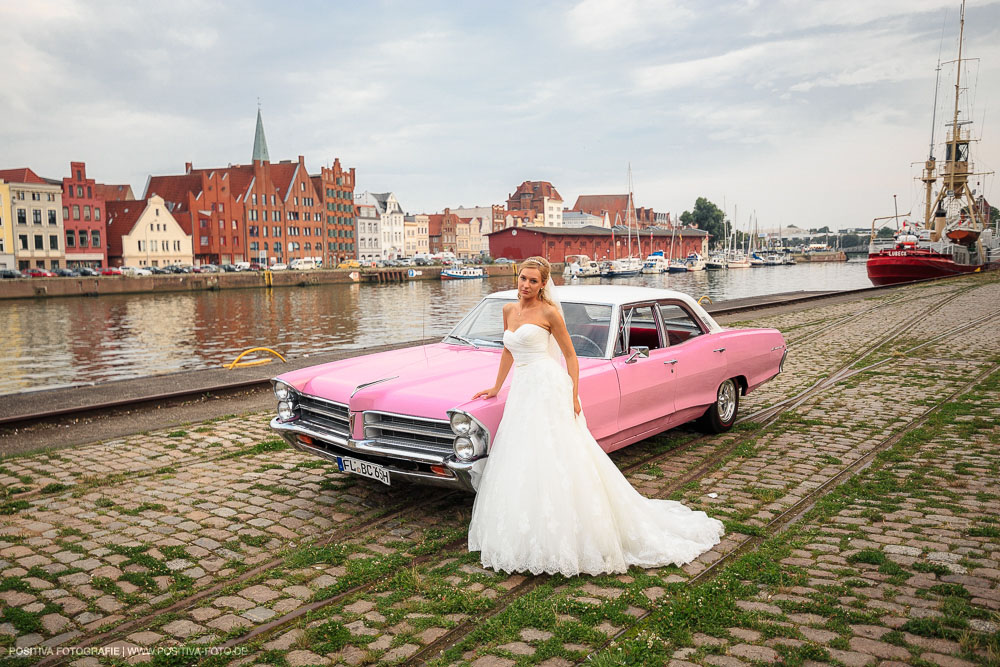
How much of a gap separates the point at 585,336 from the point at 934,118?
229 ft

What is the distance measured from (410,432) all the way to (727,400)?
4.42 meters

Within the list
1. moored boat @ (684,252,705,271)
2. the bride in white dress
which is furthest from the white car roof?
moored boat @ (684,252,705,271)

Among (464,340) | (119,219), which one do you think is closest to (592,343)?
(464,340)

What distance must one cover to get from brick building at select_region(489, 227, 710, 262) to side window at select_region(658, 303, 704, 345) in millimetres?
107280

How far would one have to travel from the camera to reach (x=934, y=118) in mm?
62219

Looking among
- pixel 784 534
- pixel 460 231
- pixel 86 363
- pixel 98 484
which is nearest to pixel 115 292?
pixel 86 363

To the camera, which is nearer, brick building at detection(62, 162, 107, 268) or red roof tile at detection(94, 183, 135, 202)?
brick building at detection(62, 162, 107, 268)

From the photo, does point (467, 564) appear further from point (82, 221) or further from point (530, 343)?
point (82, 221)

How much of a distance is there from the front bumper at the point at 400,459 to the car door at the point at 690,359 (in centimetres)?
285

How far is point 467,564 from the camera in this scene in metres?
4.72

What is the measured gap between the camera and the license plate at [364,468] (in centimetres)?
548

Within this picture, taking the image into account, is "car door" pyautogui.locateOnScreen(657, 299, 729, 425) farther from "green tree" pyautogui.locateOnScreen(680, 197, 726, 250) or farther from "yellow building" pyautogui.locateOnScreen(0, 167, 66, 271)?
"green tree" pyautogui.locateOnScreen(680, 197, 726, 250)

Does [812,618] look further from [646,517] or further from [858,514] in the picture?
[858,514]

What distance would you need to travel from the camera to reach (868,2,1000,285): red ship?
50.1 meters
